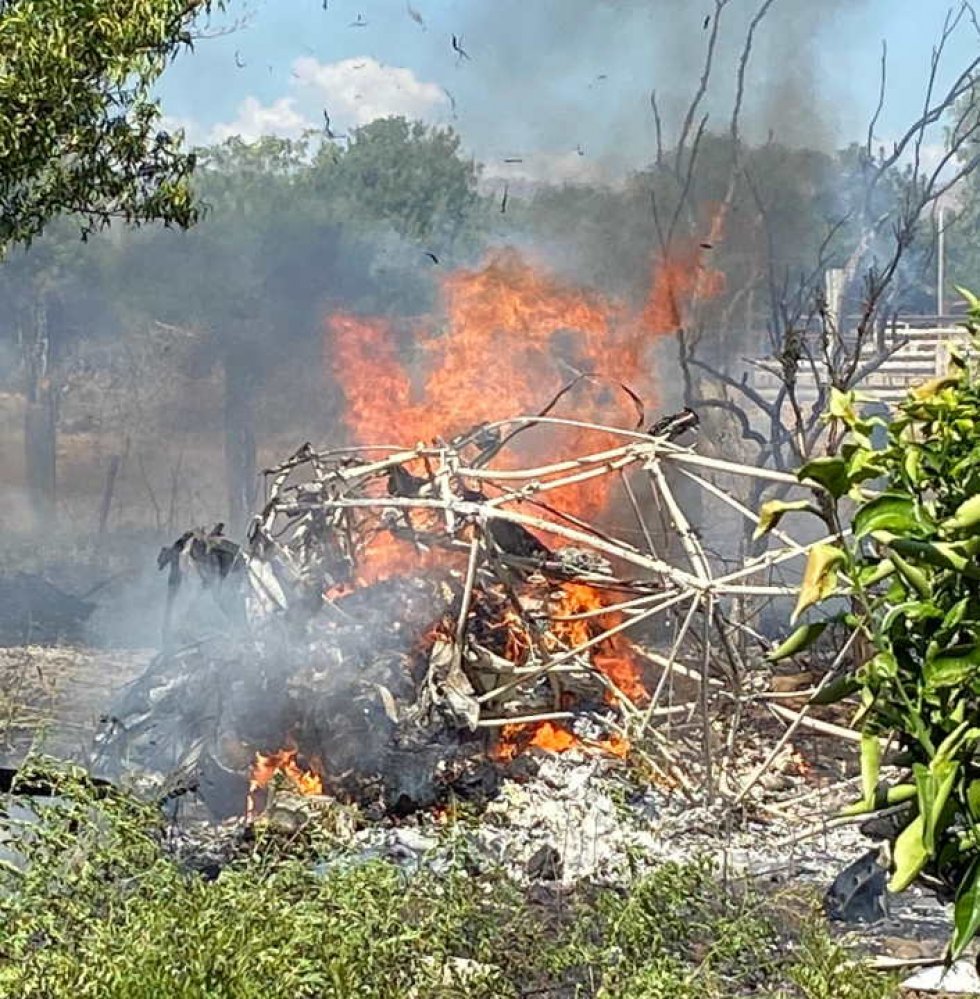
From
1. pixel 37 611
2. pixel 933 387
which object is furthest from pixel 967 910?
pixel 37 611

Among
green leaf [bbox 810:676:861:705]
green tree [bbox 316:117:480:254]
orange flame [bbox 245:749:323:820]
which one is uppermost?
green tree [bbox 316:117:480:254]

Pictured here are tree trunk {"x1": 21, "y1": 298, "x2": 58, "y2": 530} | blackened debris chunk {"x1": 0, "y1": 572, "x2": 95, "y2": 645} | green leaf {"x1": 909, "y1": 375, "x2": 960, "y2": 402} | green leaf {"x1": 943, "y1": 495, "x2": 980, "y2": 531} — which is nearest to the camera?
green leaf {"x1": 943, "y1": 495, "x2": 980, "y2": 531}

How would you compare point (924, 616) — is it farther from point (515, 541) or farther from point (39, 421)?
point (39, 421)

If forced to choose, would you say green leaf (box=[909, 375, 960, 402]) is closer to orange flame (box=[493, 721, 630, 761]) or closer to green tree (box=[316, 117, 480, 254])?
orange flame (box=[493, 721, 630, 761])

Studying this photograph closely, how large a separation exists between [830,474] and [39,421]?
50.6 ft

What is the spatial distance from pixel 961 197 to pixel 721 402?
1112cm

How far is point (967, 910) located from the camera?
1.66 metres

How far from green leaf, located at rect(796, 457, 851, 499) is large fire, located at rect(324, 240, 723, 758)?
7.55m

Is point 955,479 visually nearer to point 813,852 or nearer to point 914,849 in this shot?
point 914,849

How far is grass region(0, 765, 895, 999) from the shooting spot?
3088 millimetres

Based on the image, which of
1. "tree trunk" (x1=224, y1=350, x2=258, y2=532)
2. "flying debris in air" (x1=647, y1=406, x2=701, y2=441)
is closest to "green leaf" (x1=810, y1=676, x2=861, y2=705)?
"flying debris in air" (x1=647, y1=406, x2=701, y2=441)

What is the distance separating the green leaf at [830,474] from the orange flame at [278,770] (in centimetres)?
511

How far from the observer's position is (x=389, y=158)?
648 inches

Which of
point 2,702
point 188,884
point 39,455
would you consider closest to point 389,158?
point 39,455
